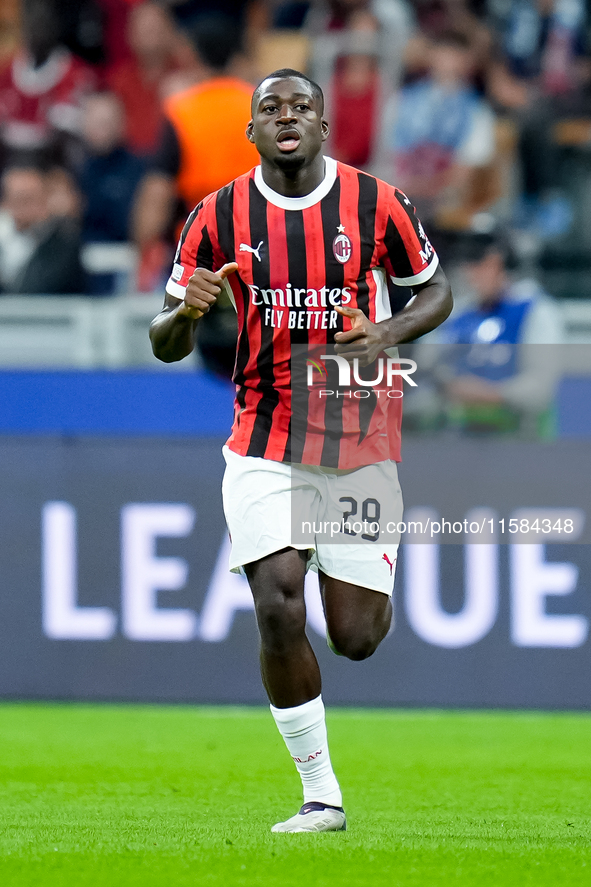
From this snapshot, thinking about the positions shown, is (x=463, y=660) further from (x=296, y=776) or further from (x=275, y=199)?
(x=275, y=199)

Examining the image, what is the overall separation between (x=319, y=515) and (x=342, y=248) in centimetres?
77

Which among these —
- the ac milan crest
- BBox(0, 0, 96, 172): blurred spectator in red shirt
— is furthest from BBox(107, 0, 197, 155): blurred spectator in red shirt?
the ac milan crest

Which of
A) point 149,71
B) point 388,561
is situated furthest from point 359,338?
point 149,71

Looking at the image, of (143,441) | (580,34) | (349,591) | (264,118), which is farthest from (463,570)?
(580,34)

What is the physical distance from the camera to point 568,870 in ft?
11.1

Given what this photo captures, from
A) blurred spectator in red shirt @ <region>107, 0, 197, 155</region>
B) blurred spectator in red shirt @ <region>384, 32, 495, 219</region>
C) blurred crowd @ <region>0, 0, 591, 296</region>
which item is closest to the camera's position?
blurred crowd @ <region>0, 0, 591, 296</region>

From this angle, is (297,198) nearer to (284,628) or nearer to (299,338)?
(299,338)

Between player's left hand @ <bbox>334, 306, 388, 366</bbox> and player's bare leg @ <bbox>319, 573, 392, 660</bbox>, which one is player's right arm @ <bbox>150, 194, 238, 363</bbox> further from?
player's bare leg @ <bbox>319, 573, 392, 660</bbox>

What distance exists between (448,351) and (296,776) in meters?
2.50

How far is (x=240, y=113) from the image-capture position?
7.26 metres

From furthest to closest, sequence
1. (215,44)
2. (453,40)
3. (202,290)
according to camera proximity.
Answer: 1. (453,40)
2. (215,44)
3. (202,290)

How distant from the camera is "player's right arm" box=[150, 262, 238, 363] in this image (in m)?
3.79

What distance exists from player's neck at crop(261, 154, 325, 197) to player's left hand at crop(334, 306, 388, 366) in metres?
0.43

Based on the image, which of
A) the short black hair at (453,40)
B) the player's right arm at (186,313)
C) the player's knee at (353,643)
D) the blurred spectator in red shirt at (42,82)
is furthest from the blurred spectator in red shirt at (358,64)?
the player's knee at (353,643)
